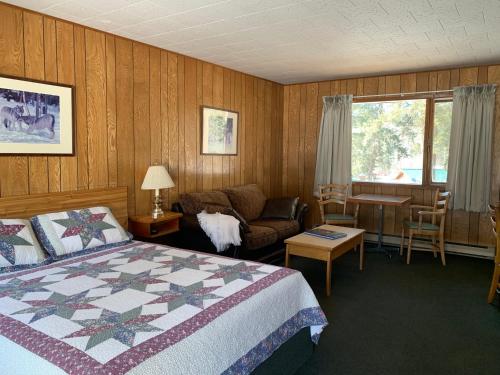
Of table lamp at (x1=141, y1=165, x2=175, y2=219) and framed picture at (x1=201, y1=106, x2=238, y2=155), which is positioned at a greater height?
framed picture at (x1=201, y1=106, x2=238, y2=155)

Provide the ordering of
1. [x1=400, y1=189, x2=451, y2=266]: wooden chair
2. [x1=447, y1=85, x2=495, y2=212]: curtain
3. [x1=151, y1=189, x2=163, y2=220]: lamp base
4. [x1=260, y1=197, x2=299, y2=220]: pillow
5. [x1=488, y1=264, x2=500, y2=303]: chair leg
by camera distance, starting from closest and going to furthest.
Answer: [x1=488, y1=264, x2=500, y2=303]: chair leg → [x1=151, y1=189, x2=163, y2=220]: lamp base → [x1=400, y1=189, x2=451, y2=266]: wooden chair → [x1=447, y1=85, x2=495, y2=212]: curtain → [x1=260, y1=197, x2=299, y2=220]: pillow

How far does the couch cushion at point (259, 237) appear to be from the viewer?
3949 millimetres

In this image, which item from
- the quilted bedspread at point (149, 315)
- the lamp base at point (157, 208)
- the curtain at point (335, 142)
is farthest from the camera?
the curtain at point (335, 142)

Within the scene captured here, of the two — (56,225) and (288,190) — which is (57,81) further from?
(288,190)

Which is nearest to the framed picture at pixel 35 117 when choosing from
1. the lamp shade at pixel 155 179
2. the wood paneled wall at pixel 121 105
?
the wood paneled wall at pixel 121 105

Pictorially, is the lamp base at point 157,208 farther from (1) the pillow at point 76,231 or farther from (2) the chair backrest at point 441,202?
(2) the chair backrest at point 441,202

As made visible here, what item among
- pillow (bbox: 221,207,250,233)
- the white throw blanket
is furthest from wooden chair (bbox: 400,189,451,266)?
the white throw blanket

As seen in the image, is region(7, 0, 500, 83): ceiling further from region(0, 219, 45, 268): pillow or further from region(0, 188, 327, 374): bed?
region(0, 188, 327, 374): bed

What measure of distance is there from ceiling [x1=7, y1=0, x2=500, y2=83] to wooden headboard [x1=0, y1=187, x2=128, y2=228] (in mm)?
1436

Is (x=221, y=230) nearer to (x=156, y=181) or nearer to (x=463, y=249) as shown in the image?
(x=156, y=181)

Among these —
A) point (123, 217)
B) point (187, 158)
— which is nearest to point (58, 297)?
point (123, 217)

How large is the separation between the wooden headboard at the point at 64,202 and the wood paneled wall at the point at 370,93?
10.5 ft

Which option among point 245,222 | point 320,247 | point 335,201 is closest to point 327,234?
point 320,247

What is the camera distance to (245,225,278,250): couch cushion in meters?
3.95
